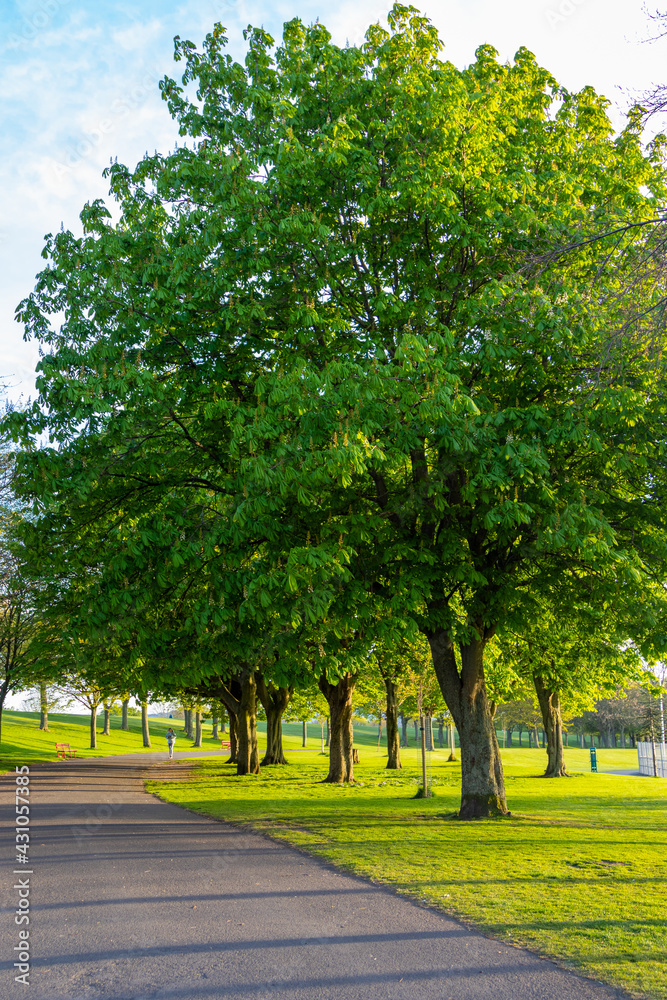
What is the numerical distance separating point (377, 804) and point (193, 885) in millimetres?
12294

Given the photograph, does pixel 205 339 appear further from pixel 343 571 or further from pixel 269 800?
pixel 269 800

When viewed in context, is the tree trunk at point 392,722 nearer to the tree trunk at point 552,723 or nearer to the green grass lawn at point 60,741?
the tree trunk at point 552,723

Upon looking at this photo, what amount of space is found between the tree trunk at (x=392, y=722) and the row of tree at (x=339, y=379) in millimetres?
20554

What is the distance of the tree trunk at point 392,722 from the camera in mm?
34000

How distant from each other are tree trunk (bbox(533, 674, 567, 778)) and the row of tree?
71.4 feet

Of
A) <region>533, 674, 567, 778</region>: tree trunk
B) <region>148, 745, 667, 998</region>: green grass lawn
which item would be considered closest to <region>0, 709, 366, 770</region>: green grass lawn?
<region>148, 745, 667, 998</region>: green grass lawn

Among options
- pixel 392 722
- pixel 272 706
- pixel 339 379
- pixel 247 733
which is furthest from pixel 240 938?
pixel 392 722

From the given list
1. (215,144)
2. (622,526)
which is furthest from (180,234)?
(622,526)

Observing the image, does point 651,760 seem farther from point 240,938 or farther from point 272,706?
point 240,938

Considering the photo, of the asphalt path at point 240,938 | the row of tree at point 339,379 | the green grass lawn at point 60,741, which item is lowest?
the green grass lawn at point 60,741

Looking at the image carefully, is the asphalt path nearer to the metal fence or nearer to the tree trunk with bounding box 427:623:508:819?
the tree trunk with bounding box 427:623:508:819

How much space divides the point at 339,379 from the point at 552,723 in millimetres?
30787

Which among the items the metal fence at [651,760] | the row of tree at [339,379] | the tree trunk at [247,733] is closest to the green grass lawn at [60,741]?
the tree trunk at [247,733]

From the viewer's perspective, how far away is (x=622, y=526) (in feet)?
41.2
